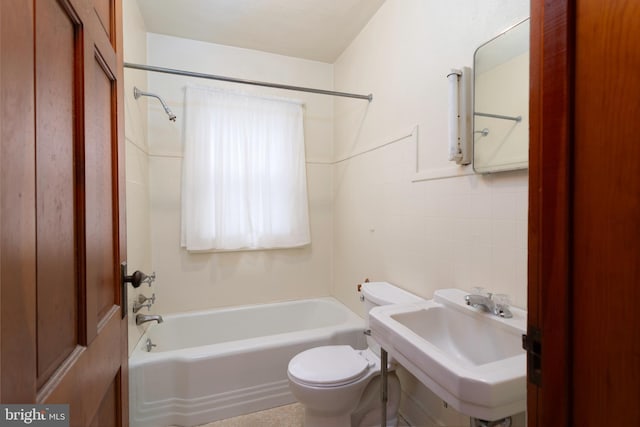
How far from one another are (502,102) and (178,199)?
7.41 ft

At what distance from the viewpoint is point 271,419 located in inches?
65.9

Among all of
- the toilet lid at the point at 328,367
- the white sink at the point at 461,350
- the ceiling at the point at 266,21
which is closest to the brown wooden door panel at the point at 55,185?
the white sink at the point at 461,350

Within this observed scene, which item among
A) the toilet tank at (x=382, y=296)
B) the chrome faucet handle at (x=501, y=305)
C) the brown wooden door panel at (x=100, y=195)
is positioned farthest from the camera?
the toilet tank at (x=382, y=296)

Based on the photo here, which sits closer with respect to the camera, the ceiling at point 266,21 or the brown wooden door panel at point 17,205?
the brown wooden door panel at point 17,205

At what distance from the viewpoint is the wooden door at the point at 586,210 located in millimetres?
363

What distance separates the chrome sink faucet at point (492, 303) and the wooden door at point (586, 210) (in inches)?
24.4

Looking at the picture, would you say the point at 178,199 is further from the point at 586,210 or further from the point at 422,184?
the point at 586,210

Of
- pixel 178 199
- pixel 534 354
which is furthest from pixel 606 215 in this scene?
pixel 178 199

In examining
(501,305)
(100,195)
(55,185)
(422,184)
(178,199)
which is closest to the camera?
(55,185)

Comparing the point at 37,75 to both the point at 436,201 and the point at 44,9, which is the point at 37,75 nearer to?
the point at 44,9

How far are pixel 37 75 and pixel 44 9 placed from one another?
0.38 ft

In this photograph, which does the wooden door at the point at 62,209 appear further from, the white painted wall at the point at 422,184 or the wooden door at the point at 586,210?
the white painted wall at the point at 422,184

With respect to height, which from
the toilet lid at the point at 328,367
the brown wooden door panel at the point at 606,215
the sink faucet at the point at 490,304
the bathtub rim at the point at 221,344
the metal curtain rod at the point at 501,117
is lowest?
the bathtub rim at the point at 221,344

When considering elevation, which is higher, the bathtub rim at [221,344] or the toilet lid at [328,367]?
the toilet lid at [328,367]
